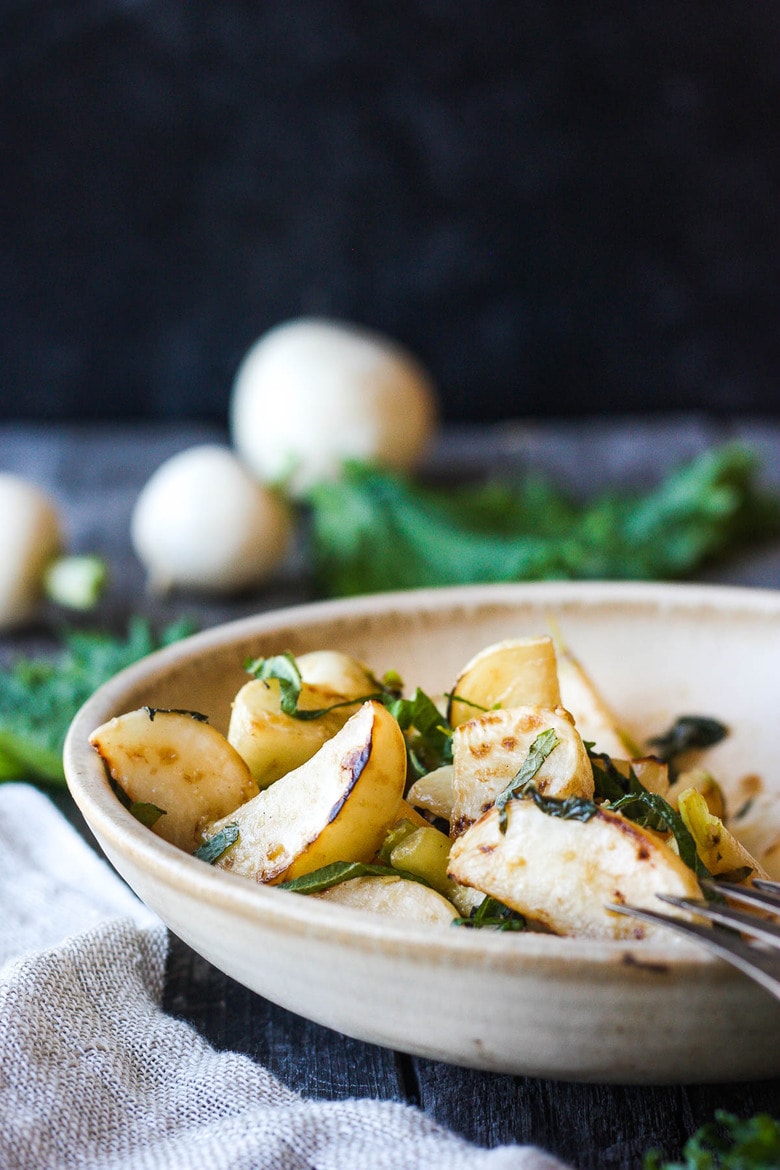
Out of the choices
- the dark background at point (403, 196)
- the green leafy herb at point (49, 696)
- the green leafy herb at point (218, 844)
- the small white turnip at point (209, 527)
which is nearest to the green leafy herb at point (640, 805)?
the green leafy herb at point (218, 844)

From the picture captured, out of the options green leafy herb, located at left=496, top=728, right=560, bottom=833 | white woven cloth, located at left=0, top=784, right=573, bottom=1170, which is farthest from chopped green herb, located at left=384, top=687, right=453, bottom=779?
white woven cloth, located at left=0, top=784, right=573, bottom=1170

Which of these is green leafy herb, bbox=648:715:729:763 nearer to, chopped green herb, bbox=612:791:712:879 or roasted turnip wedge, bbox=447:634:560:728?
roasted turnip wedge, bbox=447:634:560:728

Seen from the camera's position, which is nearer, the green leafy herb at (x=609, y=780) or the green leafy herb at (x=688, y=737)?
the green leafy herb at (x=609, y=780)

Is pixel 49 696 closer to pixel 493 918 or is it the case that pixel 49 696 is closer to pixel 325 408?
pixel 493 918

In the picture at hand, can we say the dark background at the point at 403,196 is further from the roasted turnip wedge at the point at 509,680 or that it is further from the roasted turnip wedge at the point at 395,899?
the roasted turnip wedge at the point at 395,899

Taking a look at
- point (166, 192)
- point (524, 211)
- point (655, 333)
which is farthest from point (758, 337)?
point (166, 192)

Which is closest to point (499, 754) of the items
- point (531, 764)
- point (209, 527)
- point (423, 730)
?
point (531, 764)

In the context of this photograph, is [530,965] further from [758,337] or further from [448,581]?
[758,337]
